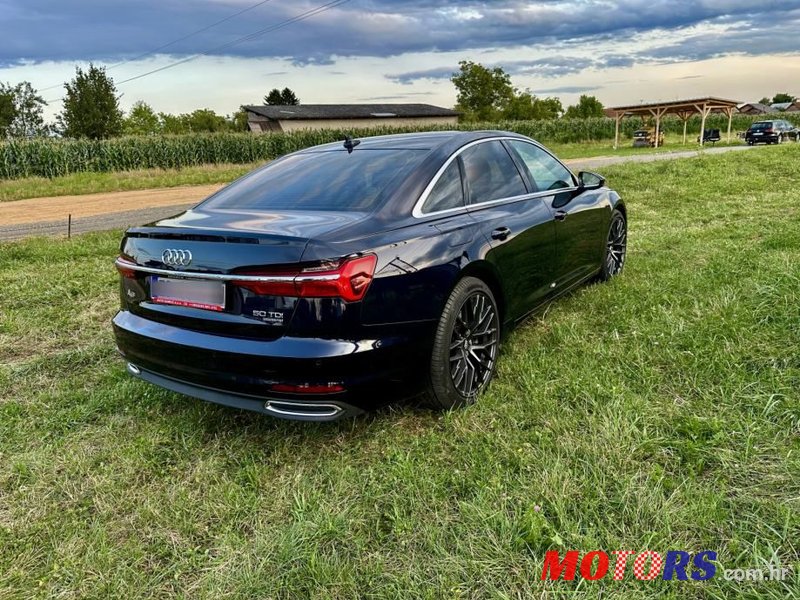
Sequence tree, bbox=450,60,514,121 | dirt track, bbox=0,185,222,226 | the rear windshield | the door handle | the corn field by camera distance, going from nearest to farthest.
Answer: the rear windshield < the door handle < dirt track, bbox=0,185,222,226 < the corn field < tree, bbox=450,60,514,121

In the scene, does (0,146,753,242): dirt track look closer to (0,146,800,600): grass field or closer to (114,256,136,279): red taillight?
(0,146,800,600): grass field

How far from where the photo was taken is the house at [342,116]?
53.3 metres

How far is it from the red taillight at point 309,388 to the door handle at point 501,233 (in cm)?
138

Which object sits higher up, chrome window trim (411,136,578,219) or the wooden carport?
the wooden carport

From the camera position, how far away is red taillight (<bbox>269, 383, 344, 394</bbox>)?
2.50 m

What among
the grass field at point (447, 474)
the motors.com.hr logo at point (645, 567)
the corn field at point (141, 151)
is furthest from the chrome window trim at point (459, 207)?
the corn field at point (141, 151)

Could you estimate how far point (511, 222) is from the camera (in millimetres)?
3570

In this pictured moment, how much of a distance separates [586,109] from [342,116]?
4451cm

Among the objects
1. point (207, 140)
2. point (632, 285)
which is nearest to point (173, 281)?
point (632, 285)

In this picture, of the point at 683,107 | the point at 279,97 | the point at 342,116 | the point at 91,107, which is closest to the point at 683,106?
the point at 683,107

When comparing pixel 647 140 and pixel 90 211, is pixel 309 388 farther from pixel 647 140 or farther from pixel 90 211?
pixel 647 140

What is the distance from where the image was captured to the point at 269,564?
2119 mm

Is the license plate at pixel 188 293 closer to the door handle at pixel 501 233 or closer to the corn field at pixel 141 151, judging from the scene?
the door handle at pixel 501 233

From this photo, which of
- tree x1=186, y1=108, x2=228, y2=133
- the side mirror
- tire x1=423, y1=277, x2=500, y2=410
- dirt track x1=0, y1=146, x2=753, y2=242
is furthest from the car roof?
tree x1=186, y1=108, x2=228, y2=133
